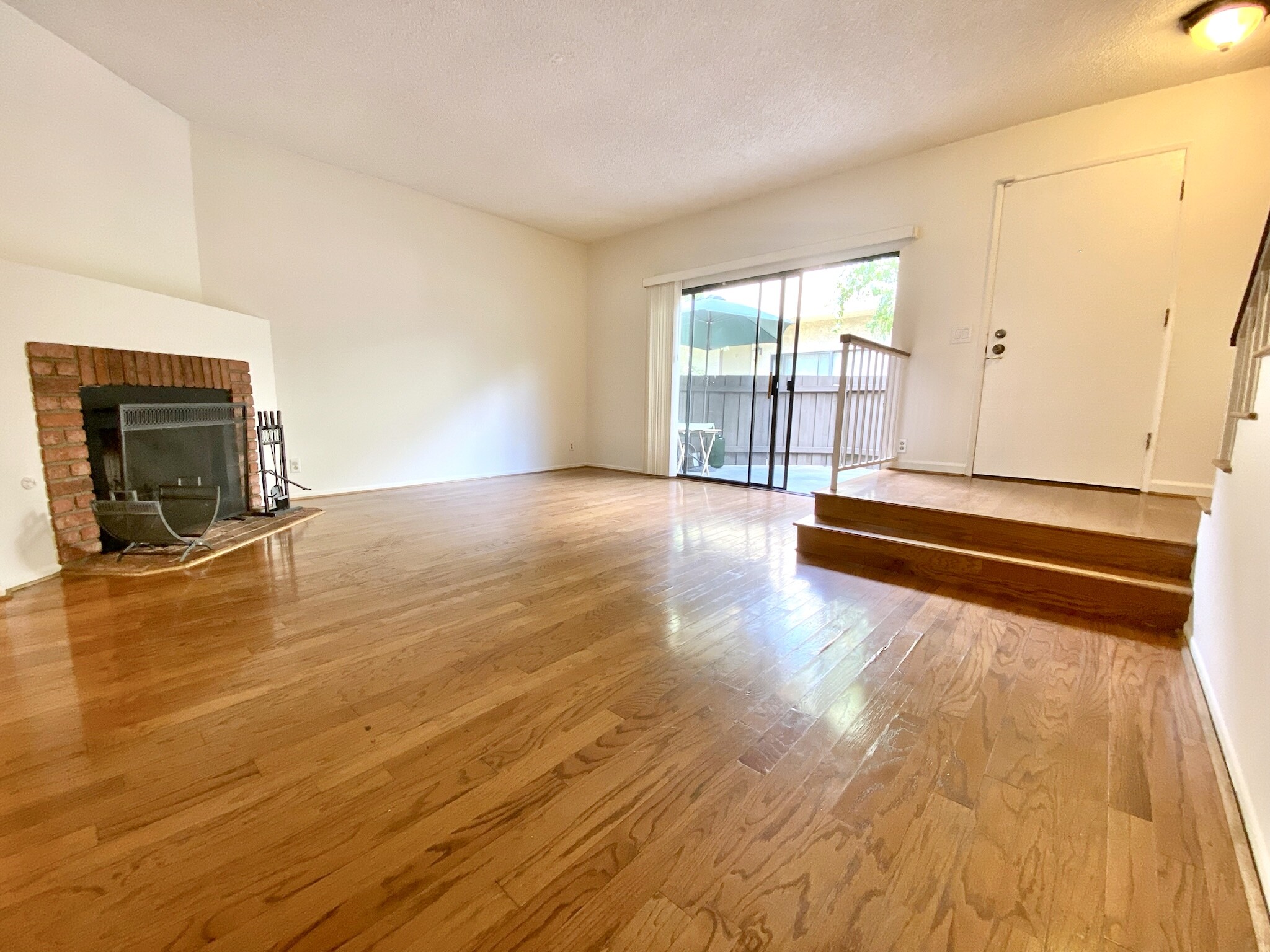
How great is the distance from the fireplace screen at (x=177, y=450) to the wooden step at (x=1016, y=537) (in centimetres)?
398

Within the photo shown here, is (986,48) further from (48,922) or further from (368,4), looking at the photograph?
(48,922)

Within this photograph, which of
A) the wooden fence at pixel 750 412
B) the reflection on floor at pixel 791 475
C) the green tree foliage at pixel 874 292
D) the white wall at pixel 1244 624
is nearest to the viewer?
the white wall at pixel 1244 624

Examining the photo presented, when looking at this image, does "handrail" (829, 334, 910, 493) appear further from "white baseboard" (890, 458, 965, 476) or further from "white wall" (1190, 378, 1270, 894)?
"white wall" (1190, 378, 1270, 894)

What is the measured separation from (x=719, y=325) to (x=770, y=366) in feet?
3.10

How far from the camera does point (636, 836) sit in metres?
0.99

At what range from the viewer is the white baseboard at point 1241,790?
0.92 metres

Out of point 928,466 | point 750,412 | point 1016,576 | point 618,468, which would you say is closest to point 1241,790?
point 1016,576

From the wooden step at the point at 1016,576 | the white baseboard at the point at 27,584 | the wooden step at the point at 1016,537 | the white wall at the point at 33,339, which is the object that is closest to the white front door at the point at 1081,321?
the wooden step at the point at 1016,537

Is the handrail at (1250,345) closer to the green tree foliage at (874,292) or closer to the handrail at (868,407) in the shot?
the handrail at (868,407)

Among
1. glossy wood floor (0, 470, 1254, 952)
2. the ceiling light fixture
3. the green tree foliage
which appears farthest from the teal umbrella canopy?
glossy wood floor (0, 470, 1254, 952)

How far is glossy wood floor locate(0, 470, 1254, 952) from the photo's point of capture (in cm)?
83

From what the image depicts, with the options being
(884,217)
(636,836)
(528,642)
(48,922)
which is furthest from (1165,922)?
(884,217)

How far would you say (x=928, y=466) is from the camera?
12.7ft

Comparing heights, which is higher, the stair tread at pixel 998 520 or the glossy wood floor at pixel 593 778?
the stair tread at pixel 998 520
